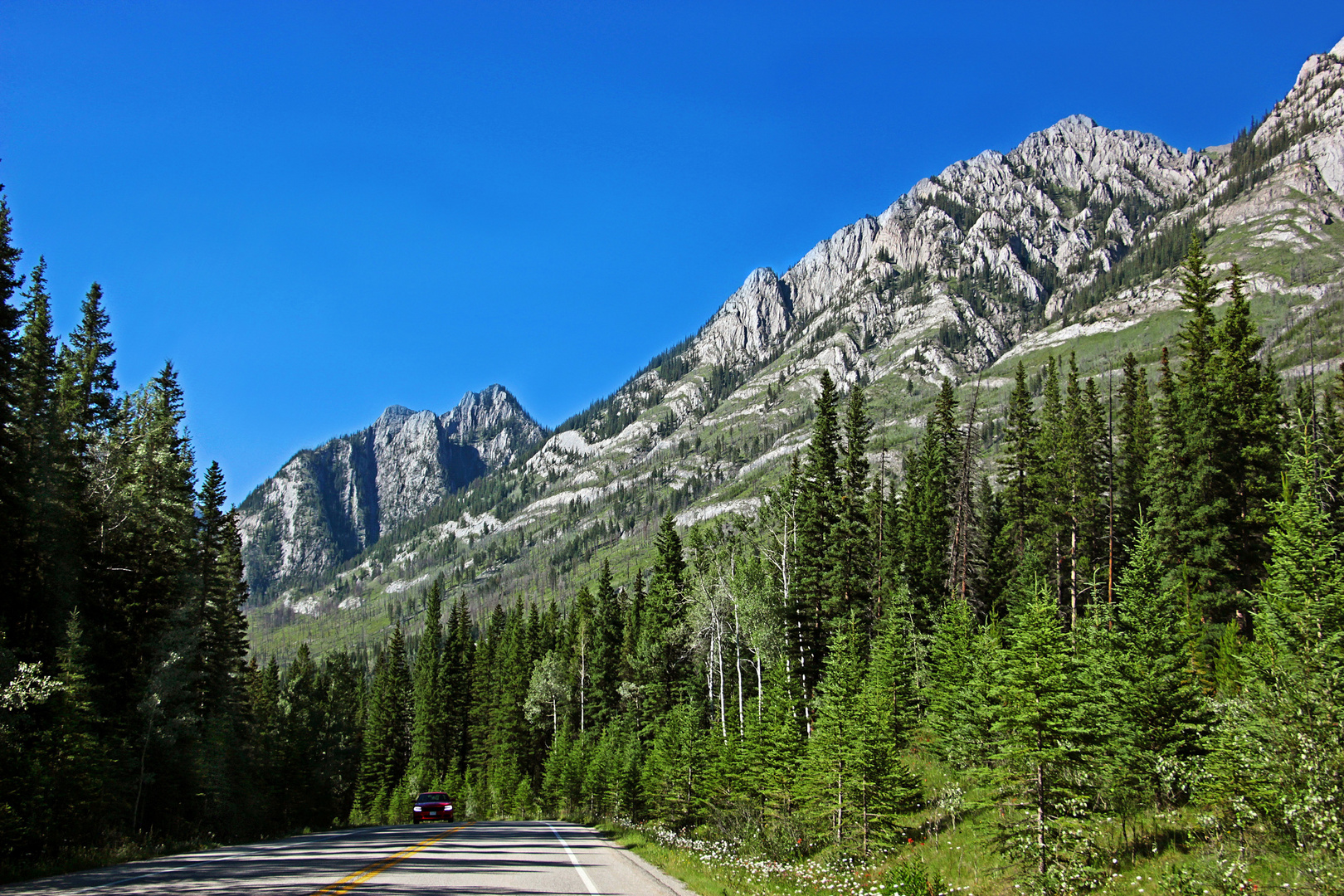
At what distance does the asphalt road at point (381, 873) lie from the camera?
1113 centimetres

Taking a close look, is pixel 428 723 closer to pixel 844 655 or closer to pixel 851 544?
pixel 851 544

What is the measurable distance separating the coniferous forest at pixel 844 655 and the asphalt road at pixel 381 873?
12.3 ft

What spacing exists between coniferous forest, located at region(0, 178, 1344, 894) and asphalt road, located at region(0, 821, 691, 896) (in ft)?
12.3

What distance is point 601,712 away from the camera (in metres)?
→ 63.5

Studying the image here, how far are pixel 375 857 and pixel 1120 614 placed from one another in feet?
73.5

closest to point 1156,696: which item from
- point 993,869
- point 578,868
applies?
point 993,869

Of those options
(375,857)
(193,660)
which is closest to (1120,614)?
(375,857)

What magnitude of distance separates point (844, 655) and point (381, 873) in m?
16.6

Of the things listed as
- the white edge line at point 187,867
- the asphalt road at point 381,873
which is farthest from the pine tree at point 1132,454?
the white edge line at point 187,867

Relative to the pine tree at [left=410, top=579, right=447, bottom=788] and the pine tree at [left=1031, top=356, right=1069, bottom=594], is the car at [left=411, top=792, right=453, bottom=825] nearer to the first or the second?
the pine tree at [left=1031, top=356, right=1069, bottom=594]

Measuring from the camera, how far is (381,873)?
43.6ft

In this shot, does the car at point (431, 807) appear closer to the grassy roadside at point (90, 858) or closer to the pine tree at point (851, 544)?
the grassy roadside at point (90, 858)

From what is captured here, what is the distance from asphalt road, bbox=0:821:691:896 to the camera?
36.5 ft

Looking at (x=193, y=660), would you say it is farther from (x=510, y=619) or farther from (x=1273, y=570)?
(x=510, y=619)
